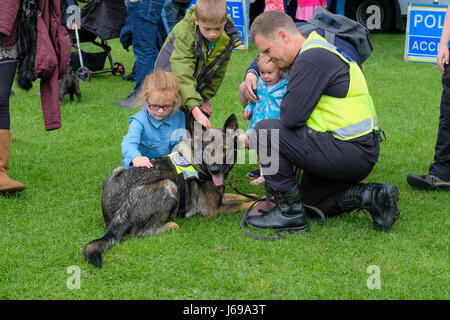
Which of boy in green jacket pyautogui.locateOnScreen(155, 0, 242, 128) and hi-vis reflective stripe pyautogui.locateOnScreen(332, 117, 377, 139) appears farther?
boy in green jacket pyautogui.locateOnScreen(155, 0, 242, 128)

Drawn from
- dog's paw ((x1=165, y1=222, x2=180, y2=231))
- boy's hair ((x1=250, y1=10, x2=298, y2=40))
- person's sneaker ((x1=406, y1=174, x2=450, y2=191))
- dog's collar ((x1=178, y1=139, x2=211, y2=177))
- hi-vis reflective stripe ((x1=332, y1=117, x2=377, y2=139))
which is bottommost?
person's sneaker ((x1=406, y1=174, x2=450, y2=191))

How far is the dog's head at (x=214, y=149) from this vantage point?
171 inches

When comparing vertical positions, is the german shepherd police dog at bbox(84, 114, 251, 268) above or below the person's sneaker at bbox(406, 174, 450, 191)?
above

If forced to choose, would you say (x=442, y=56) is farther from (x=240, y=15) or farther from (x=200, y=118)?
(x=240, y=15)

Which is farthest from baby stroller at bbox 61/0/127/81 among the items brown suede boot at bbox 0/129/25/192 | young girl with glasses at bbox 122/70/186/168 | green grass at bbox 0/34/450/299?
young girl with glasses at bbox 122/70/186/168

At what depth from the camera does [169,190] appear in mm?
4281

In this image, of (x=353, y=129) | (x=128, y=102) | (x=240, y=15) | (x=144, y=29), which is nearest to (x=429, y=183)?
(x=353, y=129)

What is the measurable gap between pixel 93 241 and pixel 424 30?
28.5ft

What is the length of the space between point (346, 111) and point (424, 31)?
7.40m

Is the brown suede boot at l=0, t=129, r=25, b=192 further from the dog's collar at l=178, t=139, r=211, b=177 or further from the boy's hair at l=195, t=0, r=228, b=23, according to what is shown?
the boy's hair at l=195, t=0, r=228, b=23

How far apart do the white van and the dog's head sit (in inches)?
383

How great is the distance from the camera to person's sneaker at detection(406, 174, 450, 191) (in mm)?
5035

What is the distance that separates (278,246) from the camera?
12.7 ft
